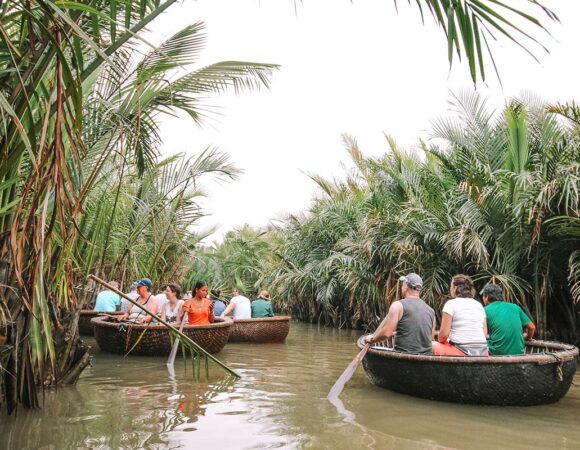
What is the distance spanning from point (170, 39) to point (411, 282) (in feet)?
12.5

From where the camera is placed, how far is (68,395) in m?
6.50

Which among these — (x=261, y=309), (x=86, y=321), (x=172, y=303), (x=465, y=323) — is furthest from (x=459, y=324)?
(x=86, y=321)

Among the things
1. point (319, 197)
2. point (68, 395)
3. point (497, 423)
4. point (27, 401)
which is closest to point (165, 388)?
point (68, 395)

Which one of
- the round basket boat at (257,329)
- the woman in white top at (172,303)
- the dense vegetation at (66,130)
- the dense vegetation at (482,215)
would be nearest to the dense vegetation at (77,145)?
the dense vegetation at (66,130)

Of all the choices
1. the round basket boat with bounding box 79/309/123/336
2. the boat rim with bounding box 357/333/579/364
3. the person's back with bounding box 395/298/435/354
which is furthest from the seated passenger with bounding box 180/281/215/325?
the boat rim with bounding box 357/333/579/364

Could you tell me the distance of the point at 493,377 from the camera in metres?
6.14

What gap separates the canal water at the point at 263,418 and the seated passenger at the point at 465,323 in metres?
0.74

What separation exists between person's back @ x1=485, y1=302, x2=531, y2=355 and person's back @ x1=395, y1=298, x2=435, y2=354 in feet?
2.42

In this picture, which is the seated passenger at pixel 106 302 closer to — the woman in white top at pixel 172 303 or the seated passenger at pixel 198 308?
the woman in white top at pixel 172 303

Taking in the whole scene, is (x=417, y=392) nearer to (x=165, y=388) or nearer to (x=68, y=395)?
(x=165, y=388)

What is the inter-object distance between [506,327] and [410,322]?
110cm

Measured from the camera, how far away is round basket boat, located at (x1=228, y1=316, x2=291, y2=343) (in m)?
12.8

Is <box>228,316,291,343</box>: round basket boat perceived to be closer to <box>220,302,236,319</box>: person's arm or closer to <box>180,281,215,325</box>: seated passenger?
<box>220,302,236,319</box>: person's arm

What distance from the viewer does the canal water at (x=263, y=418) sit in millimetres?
4902
